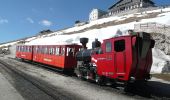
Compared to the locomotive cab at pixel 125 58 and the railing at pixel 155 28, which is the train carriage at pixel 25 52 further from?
the locomotive cab at pixel 125 58

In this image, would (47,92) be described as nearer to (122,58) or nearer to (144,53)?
(122,58)

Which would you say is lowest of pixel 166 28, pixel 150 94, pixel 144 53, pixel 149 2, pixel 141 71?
pixel 150 94

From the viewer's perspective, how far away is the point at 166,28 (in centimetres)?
4019

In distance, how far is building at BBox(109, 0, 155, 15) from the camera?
115625 mm

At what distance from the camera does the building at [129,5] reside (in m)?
116

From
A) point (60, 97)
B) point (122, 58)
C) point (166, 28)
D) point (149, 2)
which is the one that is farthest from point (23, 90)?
point (149, 2)


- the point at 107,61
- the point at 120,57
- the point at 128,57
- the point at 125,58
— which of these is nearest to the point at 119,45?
the point at 120,57

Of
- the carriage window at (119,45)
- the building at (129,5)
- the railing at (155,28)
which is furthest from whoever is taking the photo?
the building at (129,5)

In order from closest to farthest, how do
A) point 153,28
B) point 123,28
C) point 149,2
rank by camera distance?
1. point 153,28
2. point 123,28
3. point 149,2

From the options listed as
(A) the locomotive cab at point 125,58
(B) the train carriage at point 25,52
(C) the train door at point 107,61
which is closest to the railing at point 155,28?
(B) the train carriage at point 25,52

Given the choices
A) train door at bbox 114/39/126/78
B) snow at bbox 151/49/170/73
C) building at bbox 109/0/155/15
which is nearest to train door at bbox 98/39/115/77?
train door at bbox 114/39/126/78

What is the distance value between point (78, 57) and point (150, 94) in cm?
888

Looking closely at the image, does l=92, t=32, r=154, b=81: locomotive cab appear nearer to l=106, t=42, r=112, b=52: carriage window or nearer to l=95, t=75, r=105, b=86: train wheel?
l=106, t=42, r=112, b=52: carriage window

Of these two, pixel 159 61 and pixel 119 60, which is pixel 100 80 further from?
pixel 159 61
